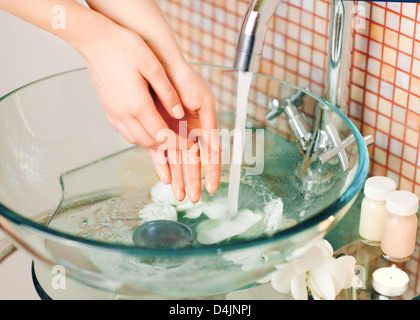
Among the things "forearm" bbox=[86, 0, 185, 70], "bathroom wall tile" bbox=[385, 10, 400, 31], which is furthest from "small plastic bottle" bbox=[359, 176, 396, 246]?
"forearm" bbox=[86, 0, 185, 70]

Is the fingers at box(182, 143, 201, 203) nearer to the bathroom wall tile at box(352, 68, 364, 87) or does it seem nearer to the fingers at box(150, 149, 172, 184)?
the fingers at box(150, 149, 172, 184)

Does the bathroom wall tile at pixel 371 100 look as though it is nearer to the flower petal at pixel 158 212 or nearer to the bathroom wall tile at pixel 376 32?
the bathroom wall tile at pixel 376 32

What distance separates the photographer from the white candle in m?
0.74

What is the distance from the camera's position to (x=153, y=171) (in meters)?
0.90

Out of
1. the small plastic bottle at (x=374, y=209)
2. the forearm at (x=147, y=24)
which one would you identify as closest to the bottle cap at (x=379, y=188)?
the small plastic bottle at (x=374, y=209)

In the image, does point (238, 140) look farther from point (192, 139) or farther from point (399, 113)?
point (399, 113)

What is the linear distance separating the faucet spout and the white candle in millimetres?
329

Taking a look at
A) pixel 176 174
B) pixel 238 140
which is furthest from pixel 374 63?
pixel 176 174

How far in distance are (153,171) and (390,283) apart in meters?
0.38

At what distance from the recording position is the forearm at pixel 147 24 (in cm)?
69

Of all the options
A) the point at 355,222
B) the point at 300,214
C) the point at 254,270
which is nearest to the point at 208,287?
the point at 254,270

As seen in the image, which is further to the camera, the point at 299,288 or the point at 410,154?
the point at 410,154

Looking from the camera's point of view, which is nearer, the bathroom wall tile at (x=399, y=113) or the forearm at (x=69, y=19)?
the forearm at (x=69, y=19)

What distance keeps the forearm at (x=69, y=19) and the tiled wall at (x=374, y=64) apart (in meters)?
0.37
